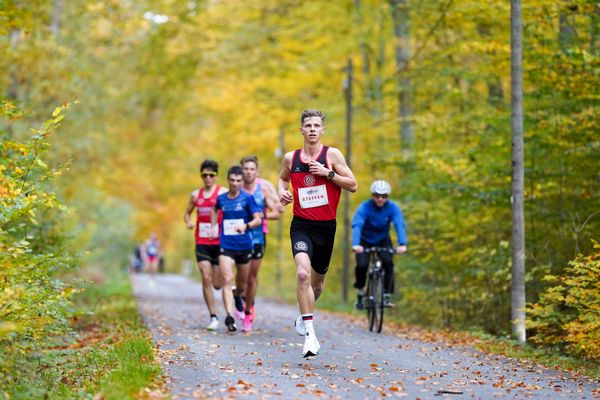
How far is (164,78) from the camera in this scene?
2955cm

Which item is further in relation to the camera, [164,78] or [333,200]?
[164,78]

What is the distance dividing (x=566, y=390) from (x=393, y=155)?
395 inches

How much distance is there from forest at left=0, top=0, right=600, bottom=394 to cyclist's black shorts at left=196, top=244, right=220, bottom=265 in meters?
1.97

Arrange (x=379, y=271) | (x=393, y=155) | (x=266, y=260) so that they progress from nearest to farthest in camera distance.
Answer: (x=379, y=271) < (x=393, y=155) < (x=266, y=260)

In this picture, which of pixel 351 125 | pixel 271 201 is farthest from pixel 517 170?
pixel 351 125

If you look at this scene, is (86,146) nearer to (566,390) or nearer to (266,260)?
(266,260)

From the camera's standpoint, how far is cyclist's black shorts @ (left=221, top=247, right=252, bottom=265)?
1295cm

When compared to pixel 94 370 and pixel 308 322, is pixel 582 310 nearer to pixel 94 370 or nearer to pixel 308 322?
pixel 308 322

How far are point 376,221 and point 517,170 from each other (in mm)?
2199

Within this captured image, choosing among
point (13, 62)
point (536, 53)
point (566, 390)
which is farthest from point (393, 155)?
point (566, 390)

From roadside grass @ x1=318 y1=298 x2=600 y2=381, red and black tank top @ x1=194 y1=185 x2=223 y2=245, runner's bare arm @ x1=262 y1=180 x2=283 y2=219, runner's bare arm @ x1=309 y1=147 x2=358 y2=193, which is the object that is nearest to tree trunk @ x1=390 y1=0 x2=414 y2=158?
roadside grass @ x1=318 y1=298 x2=600 y2=381

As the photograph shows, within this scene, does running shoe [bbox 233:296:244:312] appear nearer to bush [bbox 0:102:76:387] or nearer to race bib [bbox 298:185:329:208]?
bush [bbox 0:102:76:387]

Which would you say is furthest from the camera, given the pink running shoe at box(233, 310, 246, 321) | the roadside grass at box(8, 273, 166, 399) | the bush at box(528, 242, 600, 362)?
the pink running shoe at box(233, 310, 246, 321)

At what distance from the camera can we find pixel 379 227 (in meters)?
13.8
